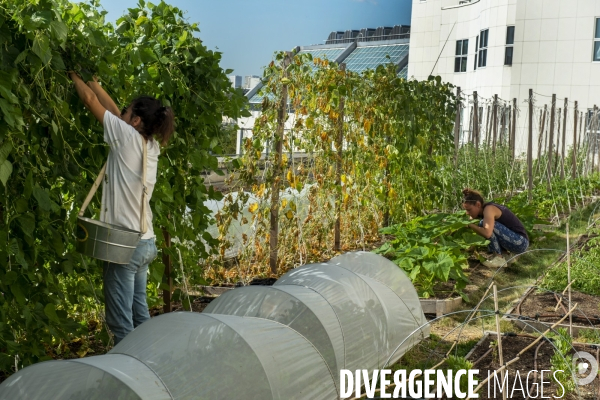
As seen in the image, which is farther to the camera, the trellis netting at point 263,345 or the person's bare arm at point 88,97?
the person's bare arm at point 88,97

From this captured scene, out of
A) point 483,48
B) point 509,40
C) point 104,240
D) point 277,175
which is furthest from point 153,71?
point 483,48

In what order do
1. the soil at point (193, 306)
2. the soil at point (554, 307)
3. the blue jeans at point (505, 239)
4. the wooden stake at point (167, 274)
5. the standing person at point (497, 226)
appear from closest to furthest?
the wooden stake at point (167, 274), the soil at point (193, 306), the soil at point (554, 307), the standing person at point (497, 226), the blue jeans at point (505, 239)

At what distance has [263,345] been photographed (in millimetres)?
3209

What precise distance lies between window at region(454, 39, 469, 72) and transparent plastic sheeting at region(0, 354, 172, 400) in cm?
2428

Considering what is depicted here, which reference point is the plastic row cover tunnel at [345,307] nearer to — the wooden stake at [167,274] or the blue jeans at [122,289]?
the blue jeans at [122,289]

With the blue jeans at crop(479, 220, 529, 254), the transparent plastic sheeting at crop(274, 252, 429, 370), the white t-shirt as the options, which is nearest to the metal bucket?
the white t-shirt

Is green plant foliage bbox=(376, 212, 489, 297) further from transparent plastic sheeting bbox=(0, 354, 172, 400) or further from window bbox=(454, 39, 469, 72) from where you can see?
window bbox=(454, 39, 469, 72)

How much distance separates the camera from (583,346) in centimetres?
486

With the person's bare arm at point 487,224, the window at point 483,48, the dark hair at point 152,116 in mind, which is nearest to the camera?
the dark hair at point 152,116

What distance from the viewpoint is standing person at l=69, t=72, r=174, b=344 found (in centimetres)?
356

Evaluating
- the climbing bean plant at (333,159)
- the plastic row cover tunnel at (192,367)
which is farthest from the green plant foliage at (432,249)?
the plastic row cover tunnel at (192,367)

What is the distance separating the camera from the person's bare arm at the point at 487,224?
285 inches

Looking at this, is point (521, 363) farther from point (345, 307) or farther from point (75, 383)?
point (75, 383)

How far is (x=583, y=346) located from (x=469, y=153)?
7.74 meters
